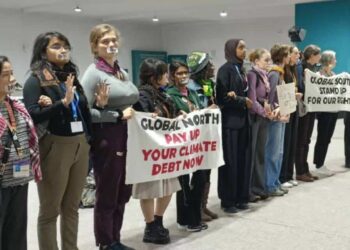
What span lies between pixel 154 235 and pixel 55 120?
127 centimetres

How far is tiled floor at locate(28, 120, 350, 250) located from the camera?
3297 mm

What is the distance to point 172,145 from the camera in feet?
10.9

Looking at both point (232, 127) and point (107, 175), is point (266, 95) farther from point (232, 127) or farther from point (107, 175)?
point (107, 175)

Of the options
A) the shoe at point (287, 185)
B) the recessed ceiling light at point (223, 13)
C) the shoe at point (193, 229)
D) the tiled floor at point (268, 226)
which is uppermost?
the recessed ceiling light at point (223, 13)

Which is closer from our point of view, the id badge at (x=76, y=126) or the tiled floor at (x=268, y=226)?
the id badge at (x=76, y=126)

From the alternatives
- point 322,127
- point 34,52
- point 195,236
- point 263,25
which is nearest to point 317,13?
point 263,25

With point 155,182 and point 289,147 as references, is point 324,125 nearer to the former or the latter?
point 289,147

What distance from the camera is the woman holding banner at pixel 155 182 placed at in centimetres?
314

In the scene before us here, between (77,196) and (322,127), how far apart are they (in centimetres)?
372

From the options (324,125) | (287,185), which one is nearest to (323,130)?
(324,125)

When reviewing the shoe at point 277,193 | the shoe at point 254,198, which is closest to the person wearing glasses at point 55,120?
the shoe at point 254,198

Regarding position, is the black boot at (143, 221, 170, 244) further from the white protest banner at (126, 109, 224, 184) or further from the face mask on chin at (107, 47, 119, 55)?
the face mask on chin at (107, 47, 119, 55)

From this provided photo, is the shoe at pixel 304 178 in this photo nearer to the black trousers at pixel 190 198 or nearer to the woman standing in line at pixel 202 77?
the woman standing in line at pixel 202 77

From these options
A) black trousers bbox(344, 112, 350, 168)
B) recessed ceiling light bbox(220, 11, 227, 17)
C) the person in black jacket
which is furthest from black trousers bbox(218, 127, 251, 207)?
recessed ceiling light bbox(220, 11, 227, 17)
